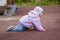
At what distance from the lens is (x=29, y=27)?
8.26 metres

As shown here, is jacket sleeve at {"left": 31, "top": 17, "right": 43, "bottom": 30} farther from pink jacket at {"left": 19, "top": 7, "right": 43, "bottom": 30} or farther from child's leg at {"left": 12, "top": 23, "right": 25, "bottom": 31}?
child's leg at {"left": 12, "top": 23, "right": 25, "bottom": 31}

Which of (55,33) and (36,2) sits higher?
(55,33)

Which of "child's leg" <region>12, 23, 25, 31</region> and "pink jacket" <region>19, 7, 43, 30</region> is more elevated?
"pink jacket" <region>19, 7, 43, 30</region>

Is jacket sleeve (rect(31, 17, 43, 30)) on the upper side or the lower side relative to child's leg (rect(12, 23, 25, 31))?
upper

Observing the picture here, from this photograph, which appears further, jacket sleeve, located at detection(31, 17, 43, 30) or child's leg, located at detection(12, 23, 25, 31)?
child's leg, located at detection(12, 23, 25, 31)

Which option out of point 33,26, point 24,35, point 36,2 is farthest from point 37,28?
point 36,2

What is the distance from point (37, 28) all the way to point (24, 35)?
2.42ft

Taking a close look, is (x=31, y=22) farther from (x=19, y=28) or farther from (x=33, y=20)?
(x=19, y=28)

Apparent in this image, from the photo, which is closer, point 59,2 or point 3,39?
point 3,39

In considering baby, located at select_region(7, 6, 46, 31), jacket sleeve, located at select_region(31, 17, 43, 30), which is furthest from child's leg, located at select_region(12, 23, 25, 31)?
jacket sleeve, located at select_region(31, 17, 43, 30)

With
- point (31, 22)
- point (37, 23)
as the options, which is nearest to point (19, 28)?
point (31, 22)

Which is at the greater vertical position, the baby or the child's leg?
the baby

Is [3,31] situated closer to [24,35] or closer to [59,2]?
[24,35]

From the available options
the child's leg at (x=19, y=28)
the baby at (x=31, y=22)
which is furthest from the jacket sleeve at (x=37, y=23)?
the child's leg at (x=19, y=28)
